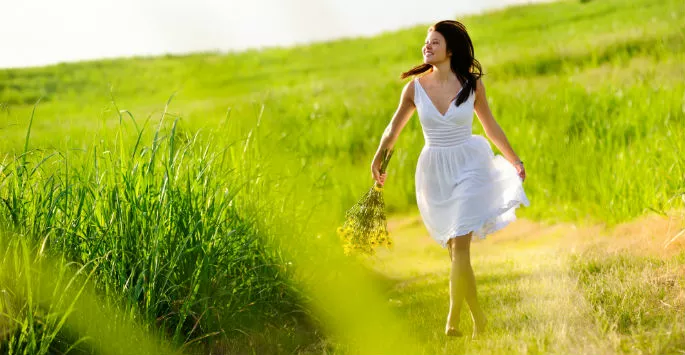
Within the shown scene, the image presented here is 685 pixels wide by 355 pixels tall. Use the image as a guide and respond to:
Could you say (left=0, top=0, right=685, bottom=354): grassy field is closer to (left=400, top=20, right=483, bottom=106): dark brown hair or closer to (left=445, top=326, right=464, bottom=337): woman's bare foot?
(left=445, top=326, right=464, bottom=337): woman's bare foot

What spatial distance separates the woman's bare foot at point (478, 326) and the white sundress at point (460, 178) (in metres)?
0.49

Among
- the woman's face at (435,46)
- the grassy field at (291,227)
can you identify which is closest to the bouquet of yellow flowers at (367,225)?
the grassy field at (291,227)

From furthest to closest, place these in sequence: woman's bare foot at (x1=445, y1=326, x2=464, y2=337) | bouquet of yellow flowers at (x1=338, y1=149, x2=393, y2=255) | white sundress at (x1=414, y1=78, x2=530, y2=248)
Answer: bouquet of yellow flowers at (x1=338, y1=149, x2=393, y2=255)
woman's bare foot at (x1=445, y1=326, x2=464, y2=337)
white sundress at (x1=414, y1=78, x2=530, y2=248)

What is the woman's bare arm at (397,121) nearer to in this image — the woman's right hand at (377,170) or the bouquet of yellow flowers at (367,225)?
the woman's right hand at (377,170)

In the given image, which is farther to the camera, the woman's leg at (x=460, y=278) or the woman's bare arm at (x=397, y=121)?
the woman's bare arm at (x=397, y=121)

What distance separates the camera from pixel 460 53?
176 inches

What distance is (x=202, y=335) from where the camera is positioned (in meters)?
4.88

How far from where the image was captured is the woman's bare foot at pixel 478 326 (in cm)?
464

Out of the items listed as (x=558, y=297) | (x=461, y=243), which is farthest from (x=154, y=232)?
(x=558, y=297)

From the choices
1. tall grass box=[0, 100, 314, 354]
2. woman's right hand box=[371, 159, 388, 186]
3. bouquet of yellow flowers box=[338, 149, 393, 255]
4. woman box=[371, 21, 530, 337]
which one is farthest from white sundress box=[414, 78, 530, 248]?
tall grass box=[0, 100, 314, 354]

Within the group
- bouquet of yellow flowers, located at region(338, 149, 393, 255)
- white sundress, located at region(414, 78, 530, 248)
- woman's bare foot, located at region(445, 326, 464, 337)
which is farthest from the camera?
bouquet of yellow flowers, located at region(338, 149, 393, 255)

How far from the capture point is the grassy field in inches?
175

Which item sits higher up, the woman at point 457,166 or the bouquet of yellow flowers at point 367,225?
the woman at point 457,166

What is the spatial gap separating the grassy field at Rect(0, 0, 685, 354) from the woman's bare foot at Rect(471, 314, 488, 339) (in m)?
0.08
